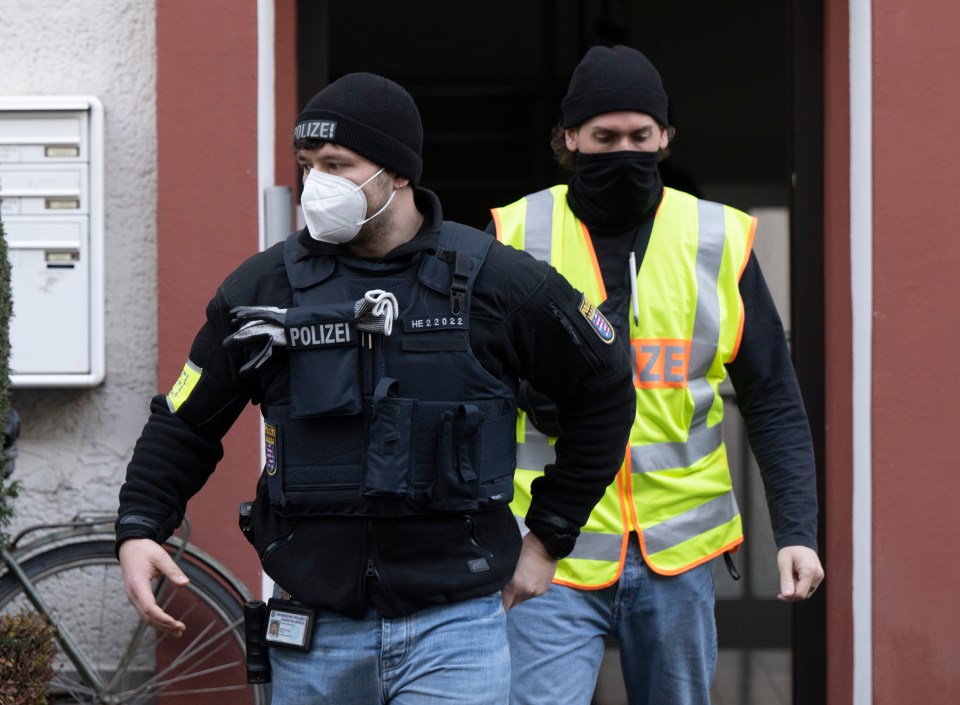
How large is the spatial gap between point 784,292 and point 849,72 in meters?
1.84

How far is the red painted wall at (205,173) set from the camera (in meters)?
4.28

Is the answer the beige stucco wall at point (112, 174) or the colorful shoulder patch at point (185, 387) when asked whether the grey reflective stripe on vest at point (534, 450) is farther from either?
the beige stucco wall at point (112, 174)

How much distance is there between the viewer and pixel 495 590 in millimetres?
2469

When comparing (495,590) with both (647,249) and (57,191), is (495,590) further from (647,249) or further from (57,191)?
(57,191)

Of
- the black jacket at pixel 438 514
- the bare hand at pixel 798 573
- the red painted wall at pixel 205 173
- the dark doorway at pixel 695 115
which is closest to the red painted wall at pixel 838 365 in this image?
the dark doorway at pixel 695 115

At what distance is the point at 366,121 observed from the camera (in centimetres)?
247

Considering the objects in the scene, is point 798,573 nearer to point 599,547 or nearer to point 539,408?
point 599,547

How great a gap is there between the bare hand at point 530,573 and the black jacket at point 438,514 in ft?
0.11

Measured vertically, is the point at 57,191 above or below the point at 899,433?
above

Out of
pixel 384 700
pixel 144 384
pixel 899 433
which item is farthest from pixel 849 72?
pixel 384 700

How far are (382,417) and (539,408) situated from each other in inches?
24.3

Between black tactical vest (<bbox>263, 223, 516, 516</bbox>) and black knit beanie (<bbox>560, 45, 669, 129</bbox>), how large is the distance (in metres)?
0.72

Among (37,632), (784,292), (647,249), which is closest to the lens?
(647,249)

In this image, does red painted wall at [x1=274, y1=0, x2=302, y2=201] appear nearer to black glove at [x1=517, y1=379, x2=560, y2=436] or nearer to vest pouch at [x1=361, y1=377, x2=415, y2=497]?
black glove at [x1=517, y1=379, x2=560, y2=436]
